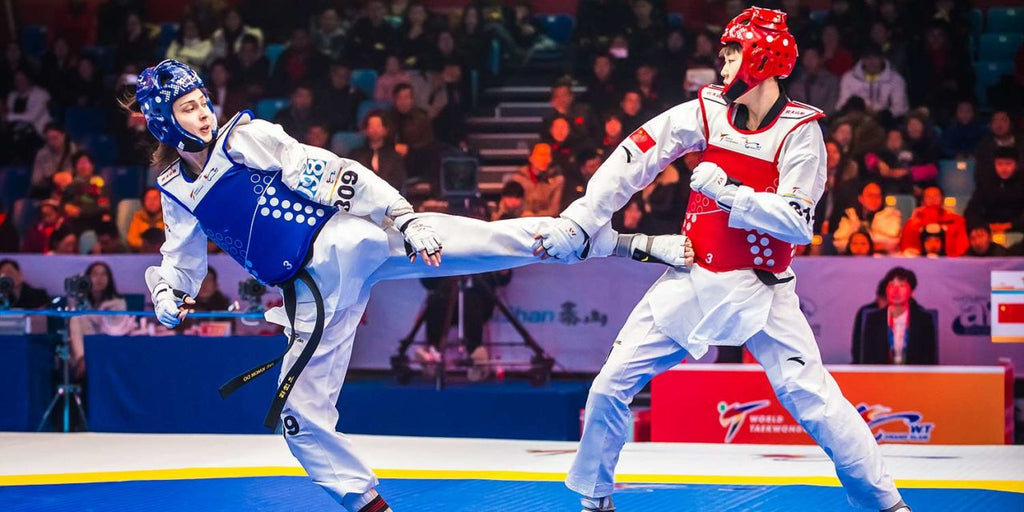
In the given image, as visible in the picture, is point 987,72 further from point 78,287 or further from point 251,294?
point 78,287

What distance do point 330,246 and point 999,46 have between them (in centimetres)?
912

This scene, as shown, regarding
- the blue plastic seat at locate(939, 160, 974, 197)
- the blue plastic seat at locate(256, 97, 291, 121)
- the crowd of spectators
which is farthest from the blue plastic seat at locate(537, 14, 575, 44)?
the blue plastic seat at locate(939, 160, 974, 197)

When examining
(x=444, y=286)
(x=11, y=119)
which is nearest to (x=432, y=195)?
(x=444, y=286)

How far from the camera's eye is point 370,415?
712 centimetres

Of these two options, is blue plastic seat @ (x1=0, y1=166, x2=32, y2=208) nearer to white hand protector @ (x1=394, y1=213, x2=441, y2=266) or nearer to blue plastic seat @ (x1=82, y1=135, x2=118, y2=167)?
blue plastic seat @ (x1=82, y1=135, x2=118, y2=167)

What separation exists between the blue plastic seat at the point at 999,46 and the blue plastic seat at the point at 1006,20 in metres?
0.14

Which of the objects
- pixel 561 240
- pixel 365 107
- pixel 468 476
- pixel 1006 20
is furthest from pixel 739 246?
pixel 1006 20

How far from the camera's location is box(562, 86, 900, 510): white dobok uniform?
3.74 meters

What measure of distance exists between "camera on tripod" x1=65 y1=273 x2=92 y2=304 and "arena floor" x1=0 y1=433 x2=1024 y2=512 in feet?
3.41

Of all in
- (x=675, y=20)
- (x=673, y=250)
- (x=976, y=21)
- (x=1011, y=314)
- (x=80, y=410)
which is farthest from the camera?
(x=675, y=20)

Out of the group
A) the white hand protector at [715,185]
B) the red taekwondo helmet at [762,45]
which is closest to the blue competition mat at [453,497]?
the white hand protector at [715,185]

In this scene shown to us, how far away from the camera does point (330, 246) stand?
3834 millimetres

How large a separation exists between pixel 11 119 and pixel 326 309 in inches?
356

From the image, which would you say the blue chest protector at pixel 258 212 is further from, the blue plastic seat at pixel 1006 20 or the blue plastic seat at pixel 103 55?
the blue plastic seat at pixel 1006 20
